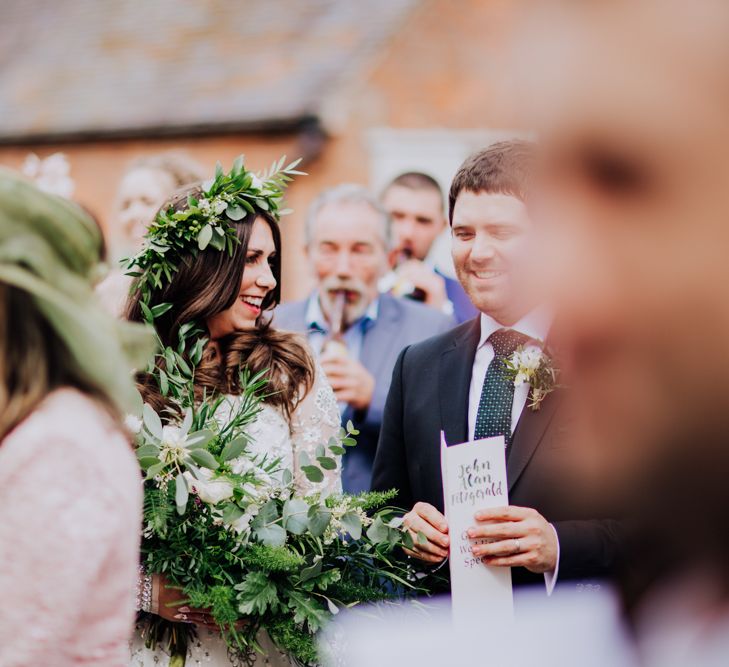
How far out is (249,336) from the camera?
382 centimetres

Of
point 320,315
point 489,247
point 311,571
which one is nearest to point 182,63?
point 320,315

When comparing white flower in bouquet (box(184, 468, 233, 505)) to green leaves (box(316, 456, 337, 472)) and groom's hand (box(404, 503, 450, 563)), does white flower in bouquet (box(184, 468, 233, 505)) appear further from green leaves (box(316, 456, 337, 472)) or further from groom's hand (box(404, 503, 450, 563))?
groom's hand (box(404, 503, 450, 563))

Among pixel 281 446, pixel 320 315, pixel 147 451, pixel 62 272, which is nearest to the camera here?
pixel 62 272

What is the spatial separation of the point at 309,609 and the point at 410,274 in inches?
131

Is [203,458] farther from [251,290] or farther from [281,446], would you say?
[251,290]

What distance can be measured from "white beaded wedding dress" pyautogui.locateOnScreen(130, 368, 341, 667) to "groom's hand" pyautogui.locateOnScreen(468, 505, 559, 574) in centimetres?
67

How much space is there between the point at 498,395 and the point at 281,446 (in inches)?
31.2

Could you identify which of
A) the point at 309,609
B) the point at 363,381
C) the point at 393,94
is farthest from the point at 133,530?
the point at 393,94

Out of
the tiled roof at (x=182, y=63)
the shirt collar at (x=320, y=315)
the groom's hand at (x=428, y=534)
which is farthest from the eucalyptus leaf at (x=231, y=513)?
the tiled roof at (x=182, y=63)

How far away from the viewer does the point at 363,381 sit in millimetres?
4555

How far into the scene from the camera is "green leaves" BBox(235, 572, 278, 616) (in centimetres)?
286

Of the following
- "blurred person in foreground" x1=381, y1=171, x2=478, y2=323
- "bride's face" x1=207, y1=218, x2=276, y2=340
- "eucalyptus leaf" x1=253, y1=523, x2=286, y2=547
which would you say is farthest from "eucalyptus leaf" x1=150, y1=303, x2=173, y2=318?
"blurred person in foreground" x1=381, y1=171, x2=478, y2=323

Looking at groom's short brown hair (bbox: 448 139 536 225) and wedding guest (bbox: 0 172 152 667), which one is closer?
wedding guest (bbox: 0 172 152 667)

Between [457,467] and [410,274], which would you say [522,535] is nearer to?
[457,467]
